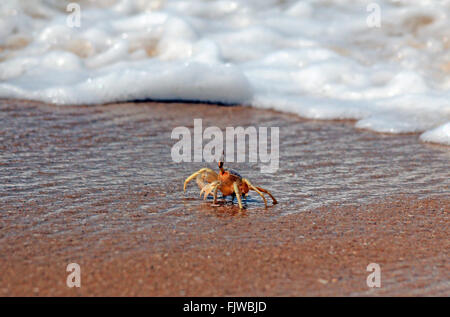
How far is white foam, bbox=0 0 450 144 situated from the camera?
6199 millimetres

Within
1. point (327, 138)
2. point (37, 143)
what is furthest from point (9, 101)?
point (327, 138)

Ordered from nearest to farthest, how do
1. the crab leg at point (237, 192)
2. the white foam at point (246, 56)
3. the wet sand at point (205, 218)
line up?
the wet sand at point (205, 218) < the crab leg at point (237, 192) < the white foam at point (246, 56)

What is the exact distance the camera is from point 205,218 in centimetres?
340

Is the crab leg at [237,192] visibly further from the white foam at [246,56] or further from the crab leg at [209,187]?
the white foam at [246,56]

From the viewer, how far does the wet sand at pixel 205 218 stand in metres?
2.61

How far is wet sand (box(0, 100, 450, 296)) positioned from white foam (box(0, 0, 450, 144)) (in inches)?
33.8

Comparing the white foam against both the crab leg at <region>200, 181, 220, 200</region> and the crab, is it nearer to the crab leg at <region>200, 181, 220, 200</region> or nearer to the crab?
the crab

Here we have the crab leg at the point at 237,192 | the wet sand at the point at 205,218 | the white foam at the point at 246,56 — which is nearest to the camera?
the wet sand at the point at 205,218

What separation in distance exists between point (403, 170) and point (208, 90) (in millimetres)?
2701

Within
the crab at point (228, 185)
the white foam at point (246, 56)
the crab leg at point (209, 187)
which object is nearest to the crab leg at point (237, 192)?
the crab at point (228, 185)

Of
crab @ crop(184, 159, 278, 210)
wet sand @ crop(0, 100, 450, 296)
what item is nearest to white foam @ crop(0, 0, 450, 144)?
wet sand @ crop(0, 100, 450, 296)

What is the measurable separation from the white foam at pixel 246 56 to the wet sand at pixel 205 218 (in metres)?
0.86

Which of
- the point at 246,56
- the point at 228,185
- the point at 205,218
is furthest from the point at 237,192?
the point at 246,56
